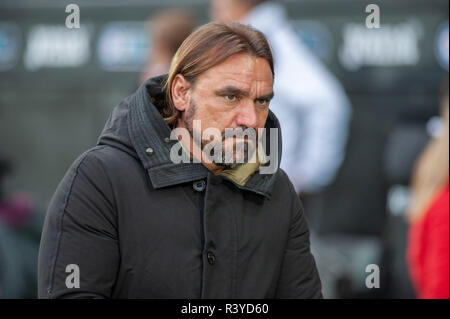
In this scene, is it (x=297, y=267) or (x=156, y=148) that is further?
(x=297, y=267)

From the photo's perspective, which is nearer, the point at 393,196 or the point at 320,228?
the point at 393,196

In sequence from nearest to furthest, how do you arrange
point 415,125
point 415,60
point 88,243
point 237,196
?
point 88,243 → point 237,196 → point 415,125 → point 415,60

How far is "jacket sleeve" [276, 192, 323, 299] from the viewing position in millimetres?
2441

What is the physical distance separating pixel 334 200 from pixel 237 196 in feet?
10.7

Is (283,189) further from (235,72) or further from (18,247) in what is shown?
(18,247)

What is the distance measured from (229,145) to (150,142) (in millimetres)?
212

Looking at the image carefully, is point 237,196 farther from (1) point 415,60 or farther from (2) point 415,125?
(1) point 415,60

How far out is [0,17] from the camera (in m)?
6.19

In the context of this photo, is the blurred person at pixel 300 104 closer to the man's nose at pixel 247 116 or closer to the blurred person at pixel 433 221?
the blurred person at pixel 433 221

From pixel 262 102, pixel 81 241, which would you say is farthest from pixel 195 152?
pixel 81 241

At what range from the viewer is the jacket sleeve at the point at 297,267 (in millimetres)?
2441

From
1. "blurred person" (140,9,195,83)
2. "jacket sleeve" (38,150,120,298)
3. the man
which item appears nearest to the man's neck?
the man

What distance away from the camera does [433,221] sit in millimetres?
3623

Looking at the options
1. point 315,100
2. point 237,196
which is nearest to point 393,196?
point 315,100
